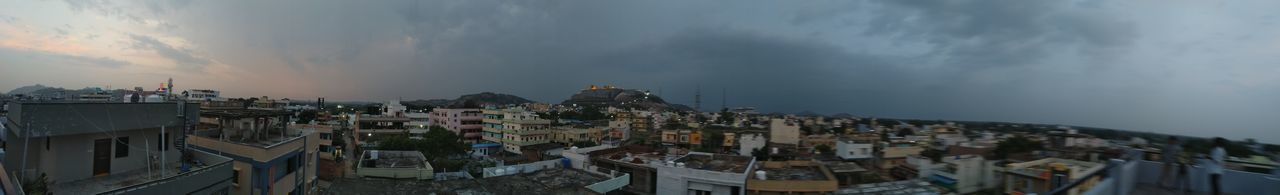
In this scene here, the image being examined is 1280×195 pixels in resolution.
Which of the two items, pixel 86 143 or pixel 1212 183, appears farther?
pixel 86 143

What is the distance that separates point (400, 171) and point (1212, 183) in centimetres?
1607

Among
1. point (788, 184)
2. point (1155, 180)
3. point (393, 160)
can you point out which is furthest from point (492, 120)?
point (1155, 180)

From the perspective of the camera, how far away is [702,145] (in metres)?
39.9

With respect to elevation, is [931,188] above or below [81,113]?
below

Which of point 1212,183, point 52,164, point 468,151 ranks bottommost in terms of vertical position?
point 468,151

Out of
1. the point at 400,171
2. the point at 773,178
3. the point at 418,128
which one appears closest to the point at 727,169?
the point at 773,178

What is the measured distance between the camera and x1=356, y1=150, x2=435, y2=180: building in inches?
613

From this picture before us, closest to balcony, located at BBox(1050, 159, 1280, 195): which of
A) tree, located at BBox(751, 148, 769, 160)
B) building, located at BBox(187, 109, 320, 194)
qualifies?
building, located at BBox(187, 109, 320, 194)

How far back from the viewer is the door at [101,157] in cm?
767

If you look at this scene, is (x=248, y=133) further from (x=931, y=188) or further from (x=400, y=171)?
(x=931, y=188)

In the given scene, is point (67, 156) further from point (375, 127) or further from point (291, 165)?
point (375, 127)

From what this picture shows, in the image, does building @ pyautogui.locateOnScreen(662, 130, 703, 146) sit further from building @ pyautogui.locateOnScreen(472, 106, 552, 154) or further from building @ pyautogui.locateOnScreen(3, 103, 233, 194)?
building @ pyautogui.locateOnScreen(3, 103, 233, 194)

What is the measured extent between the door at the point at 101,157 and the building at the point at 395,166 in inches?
303

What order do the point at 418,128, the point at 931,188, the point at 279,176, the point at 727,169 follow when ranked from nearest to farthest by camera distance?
the point at 279,176 < the point at 931,188 < the point at 727,169 < the point at 418,128
